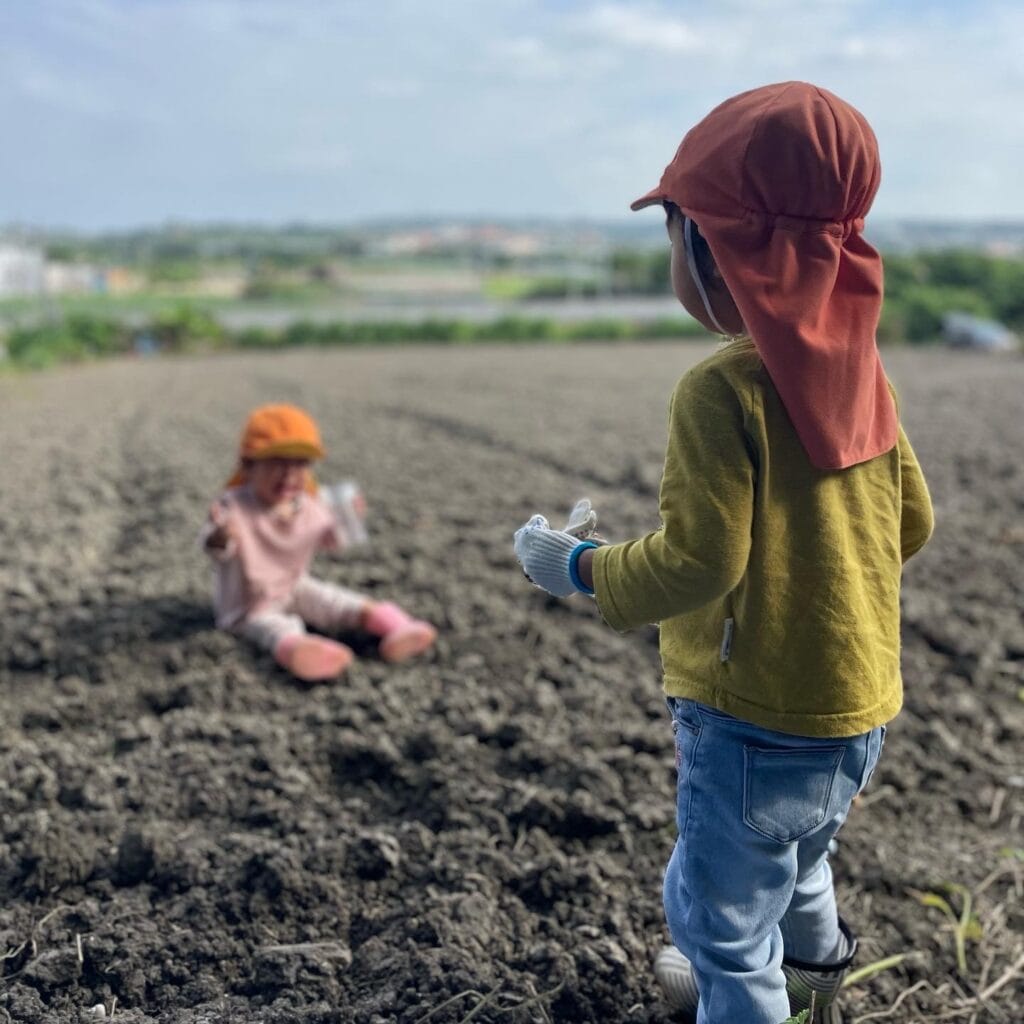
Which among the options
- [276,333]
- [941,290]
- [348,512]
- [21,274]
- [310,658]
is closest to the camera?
[310,658]

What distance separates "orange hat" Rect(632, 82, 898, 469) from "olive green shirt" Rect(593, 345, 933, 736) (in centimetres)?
6

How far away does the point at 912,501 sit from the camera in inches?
70.7

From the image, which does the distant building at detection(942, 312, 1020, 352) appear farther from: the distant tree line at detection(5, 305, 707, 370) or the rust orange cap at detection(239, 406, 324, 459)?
the rust orange cap at detection(239, 406, 324, 459)

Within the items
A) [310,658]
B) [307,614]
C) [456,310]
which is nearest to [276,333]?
[456,310]

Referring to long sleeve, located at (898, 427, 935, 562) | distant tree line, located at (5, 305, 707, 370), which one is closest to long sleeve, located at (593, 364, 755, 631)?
long sleeve, located at (898, 427, 935, 562)

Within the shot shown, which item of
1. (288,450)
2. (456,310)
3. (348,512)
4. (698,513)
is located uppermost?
(456,310)

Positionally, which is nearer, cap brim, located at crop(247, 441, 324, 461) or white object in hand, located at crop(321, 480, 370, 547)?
cap brim, located at crop(247, 441, 324, 461)

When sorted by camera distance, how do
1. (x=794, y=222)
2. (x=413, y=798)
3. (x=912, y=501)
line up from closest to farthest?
(x=794, y=222) < (x=912, y=501) < (x=413, y=798)

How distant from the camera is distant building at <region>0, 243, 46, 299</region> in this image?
2489 centimetres

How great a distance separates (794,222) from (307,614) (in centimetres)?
278

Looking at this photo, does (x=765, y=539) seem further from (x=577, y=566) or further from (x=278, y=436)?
(x=278, y=436)

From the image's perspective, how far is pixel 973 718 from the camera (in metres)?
3.41

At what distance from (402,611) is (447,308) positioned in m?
31.4

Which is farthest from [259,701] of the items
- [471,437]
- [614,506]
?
[471,437]
